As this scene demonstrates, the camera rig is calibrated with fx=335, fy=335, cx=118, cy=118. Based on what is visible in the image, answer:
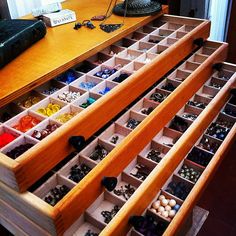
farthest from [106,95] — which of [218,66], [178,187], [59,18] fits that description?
[218,66]

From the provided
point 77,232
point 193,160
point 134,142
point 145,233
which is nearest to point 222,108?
point 193,160

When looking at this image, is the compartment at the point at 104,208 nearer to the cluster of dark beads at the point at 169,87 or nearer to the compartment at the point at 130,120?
the compartment at the point at 130,120

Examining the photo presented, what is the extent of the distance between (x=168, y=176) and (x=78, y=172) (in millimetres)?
320

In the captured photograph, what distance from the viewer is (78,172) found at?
111 centimetres

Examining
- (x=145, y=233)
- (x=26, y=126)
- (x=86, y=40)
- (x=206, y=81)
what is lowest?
(x=145, y=233)

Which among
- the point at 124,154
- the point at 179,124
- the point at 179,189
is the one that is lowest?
the point at 179,189

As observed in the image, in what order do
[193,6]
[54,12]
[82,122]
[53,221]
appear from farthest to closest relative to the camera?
1. [193,6]
2. [54,12]
3. [82,122]
4. [53,221]

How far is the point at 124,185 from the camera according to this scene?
1215mm

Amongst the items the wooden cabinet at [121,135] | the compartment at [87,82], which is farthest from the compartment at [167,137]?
the compartment at [87,82]

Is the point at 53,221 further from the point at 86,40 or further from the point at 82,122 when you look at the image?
the point at 86,40

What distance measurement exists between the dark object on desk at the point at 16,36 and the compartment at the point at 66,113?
26 centimetres

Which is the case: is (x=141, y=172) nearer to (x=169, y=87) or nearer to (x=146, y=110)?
(x=146, y=110)

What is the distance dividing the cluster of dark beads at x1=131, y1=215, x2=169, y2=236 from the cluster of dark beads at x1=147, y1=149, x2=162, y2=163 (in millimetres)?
234

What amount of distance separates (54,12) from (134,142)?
0.79 metres
